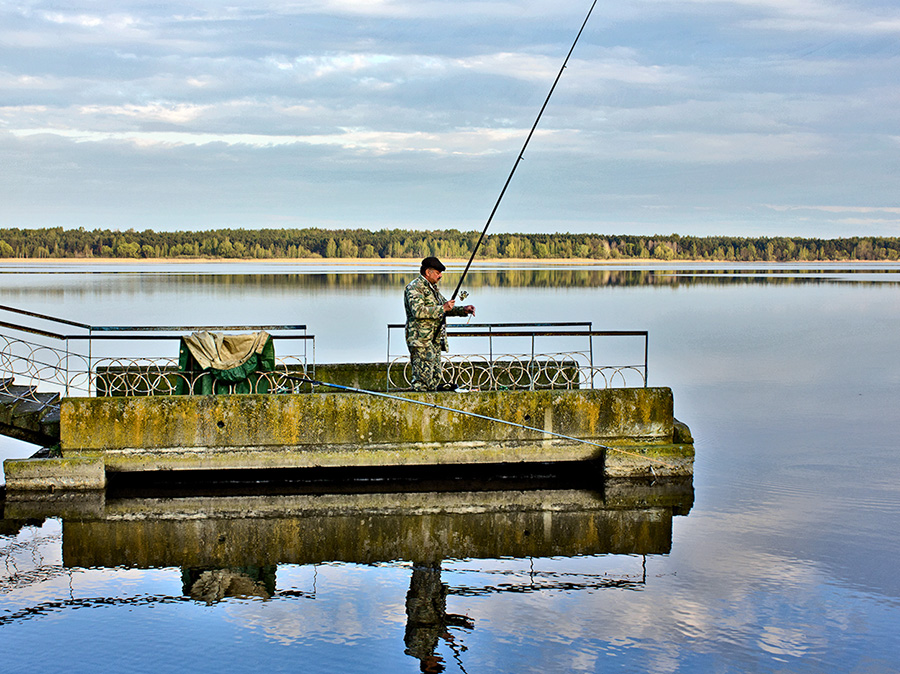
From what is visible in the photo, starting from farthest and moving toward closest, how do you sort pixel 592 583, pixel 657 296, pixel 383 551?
1. pixel 657 296
2. pixel 383 551
3. pixel 592 583

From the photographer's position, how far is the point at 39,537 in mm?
8703

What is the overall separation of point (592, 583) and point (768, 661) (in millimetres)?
1777

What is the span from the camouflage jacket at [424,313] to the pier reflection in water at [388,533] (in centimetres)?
172

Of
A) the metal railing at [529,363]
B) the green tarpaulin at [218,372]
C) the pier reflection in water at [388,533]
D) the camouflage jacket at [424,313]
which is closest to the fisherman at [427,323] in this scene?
the camouflage jacket at [424,313]

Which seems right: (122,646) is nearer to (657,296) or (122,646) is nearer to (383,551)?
(383,551)

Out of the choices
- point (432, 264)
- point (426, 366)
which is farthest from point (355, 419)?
point (432, 264)

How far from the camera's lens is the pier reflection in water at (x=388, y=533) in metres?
7.70

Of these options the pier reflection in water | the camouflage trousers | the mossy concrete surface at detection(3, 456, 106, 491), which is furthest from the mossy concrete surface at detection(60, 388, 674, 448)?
the pier reflection in water

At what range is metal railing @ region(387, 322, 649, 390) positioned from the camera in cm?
1121

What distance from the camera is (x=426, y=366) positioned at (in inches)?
416

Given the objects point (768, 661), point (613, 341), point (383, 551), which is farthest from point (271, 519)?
point (613, 341)

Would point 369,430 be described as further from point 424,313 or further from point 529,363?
point 529,363

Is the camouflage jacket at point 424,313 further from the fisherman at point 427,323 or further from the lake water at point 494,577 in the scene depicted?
the lake water at point 494,577

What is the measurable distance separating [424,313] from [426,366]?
661mm
